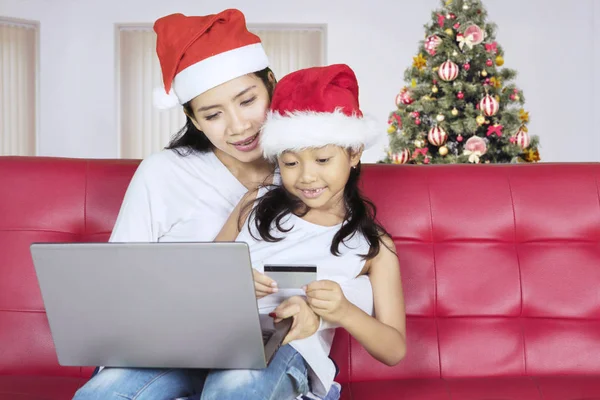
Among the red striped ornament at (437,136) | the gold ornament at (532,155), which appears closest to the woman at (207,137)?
the red striped ornament at (437,136)

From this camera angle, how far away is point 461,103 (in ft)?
14.2

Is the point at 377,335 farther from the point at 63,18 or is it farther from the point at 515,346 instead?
the point at 63,18

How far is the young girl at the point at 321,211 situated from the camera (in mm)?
1419

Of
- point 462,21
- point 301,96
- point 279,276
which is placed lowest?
point 279,276

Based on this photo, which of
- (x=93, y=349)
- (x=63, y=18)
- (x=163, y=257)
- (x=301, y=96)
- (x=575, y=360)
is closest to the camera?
(x=163, y=257)

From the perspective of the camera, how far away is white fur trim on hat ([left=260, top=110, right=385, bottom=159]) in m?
1.42

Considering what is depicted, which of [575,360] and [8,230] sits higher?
[8,230]

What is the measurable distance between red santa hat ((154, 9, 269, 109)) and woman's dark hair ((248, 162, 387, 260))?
282mm

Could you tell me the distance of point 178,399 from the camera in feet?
4.13

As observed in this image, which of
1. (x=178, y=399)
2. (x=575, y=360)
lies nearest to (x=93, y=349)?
(x=178, y=399)

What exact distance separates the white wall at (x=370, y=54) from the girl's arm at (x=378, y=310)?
4805 millimetres

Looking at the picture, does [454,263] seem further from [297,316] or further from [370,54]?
[370,54]

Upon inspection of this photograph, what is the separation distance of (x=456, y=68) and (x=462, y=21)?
345mm

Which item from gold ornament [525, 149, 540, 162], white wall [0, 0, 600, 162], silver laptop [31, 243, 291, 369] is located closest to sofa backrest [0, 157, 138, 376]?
silver laptop [31, 243, 291, 369]
